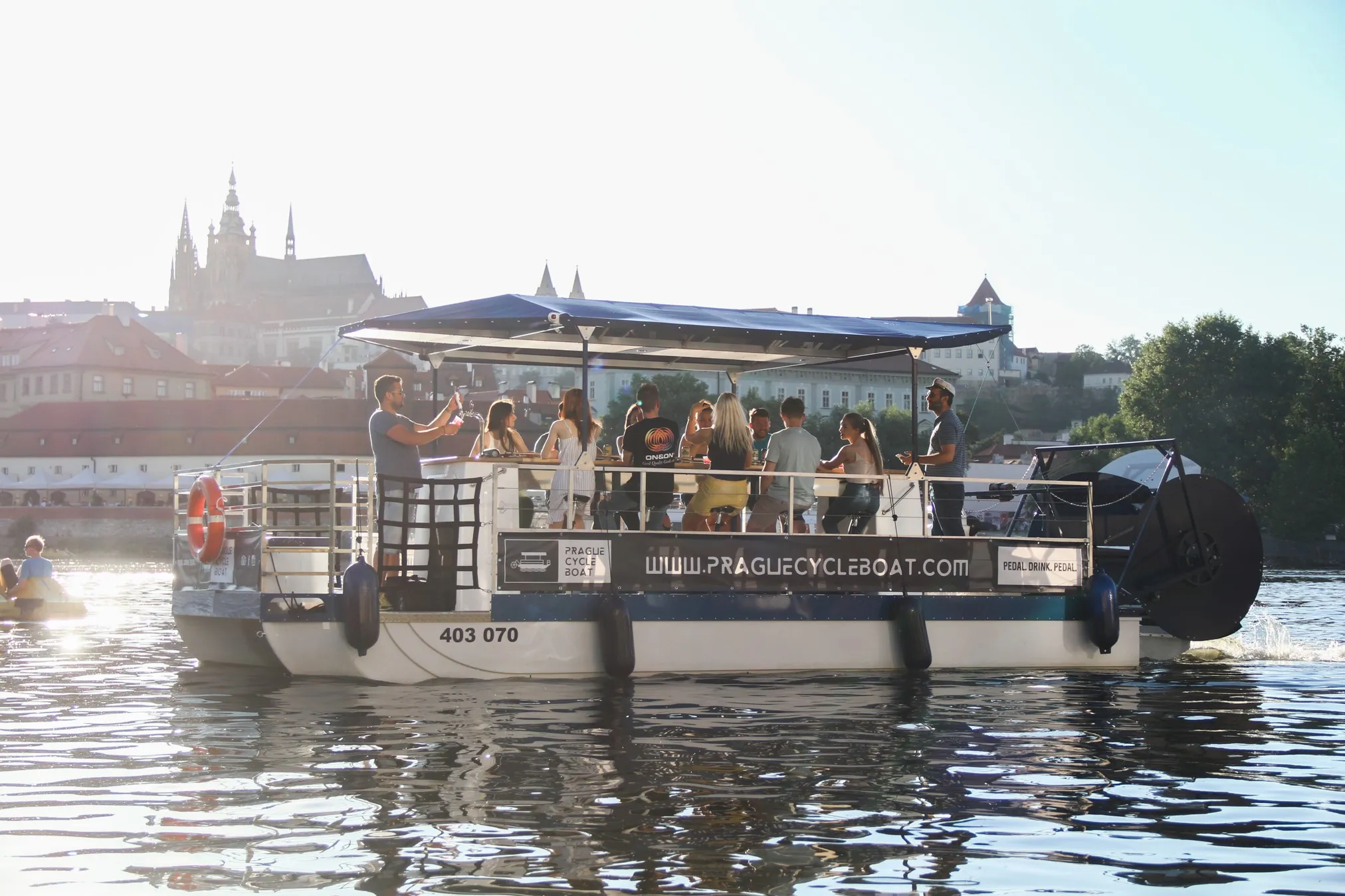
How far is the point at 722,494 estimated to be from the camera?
1414 centimetres

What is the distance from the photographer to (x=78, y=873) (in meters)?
6.72

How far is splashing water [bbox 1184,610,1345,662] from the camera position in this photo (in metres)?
19.3

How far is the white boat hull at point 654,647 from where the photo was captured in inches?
510

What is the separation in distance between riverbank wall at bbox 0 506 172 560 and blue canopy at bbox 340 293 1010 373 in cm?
8036

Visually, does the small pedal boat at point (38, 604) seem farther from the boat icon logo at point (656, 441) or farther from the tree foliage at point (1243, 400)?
the tree foliage at point (1243, 400)

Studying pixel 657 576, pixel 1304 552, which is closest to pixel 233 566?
pixel 657 576

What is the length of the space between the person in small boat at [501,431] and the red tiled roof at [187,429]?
87.4 meters

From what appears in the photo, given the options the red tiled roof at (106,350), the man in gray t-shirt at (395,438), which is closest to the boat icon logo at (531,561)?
the man in gray t-shirt at (395,438)

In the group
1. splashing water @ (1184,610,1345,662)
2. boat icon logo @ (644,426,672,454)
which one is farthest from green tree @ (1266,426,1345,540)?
boat icon logo @ (644,426,672,454)

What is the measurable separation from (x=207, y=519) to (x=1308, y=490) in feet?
265

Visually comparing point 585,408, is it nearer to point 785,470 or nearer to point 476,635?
point 476,635

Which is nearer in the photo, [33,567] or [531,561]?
[531,561]

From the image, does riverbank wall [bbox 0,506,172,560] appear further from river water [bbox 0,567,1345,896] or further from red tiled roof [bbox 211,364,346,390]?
river water [bbox 0,567,1345,896]

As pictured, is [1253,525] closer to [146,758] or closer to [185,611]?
[185,611]
